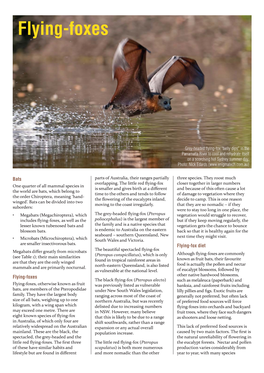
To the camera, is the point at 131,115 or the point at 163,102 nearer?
the point at 131,115

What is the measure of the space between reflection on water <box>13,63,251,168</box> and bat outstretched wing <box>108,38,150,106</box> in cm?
72

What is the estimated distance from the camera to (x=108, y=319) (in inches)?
279

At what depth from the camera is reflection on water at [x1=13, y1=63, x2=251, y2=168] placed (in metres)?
8.62

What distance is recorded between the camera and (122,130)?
36.2ft

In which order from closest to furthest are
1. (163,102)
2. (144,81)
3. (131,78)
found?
1. (131,78)
2. (144,81)
3. (163,102)

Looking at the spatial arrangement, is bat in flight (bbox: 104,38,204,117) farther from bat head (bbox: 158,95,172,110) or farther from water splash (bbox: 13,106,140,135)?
water splash (bbox: 13,106,140,135)

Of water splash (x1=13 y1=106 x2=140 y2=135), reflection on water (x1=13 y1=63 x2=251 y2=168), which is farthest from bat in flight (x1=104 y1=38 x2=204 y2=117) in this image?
water splash (x1=13 y1=106 x2=140 y2=135)

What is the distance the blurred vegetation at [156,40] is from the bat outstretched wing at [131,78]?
19244 millimetres

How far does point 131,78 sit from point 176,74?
1.11 m

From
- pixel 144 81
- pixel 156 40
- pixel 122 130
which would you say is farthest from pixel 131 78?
pixel 156 40

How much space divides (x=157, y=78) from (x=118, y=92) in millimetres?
1078

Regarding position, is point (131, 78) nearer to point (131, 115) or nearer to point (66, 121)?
point (131, 115)

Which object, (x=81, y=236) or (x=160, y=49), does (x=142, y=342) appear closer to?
(x=81, y=236)

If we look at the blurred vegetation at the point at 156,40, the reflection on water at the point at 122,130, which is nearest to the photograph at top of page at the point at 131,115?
the reflection on water at the point at 122,130
